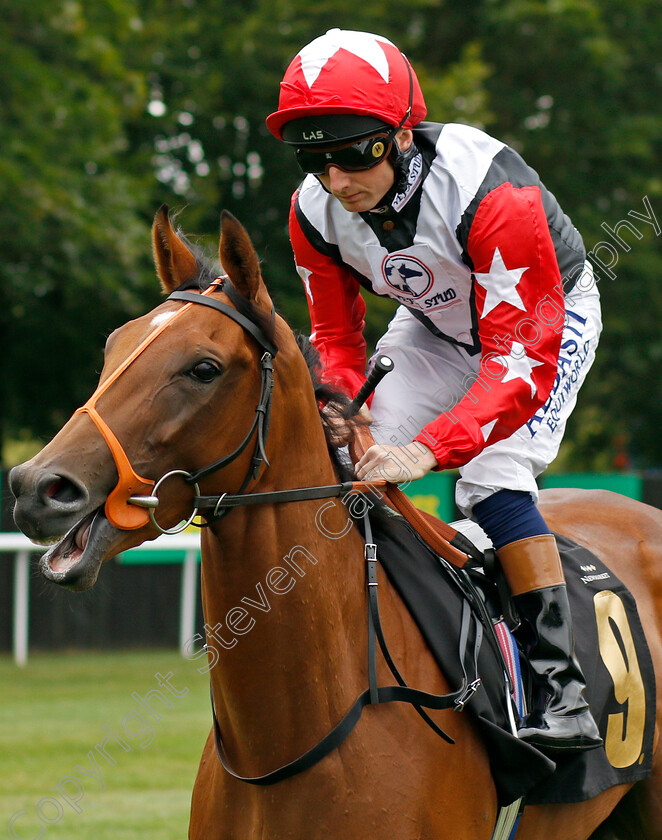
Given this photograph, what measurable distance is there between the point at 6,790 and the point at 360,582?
479 centimetres

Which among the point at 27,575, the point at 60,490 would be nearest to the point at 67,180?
the point at 27,575

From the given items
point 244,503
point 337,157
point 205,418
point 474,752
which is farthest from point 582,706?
point 337,157

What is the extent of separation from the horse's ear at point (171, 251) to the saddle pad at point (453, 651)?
2.86 feet

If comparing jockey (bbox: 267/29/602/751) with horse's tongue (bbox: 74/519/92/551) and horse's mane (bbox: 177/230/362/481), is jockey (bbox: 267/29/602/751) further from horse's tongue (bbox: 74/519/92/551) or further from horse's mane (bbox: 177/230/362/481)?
horse's tongue (bbox: 74/519/92/551)

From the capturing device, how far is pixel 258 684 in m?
2.71

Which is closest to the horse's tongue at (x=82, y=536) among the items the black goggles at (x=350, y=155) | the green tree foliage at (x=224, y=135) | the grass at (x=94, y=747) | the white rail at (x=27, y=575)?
the black goggles at (x=350, y=155)

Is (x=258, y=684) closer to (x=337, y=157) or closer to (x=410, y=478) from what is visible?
(x=410, y=478)

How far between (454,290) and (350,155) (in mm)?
623

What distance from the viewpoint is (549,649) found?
10.5 feet

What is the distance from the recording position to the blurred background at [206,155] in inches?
503

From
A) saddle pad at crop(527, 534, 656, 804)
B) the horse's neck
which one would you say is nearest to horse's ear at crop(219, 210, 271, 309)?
the horse's neck

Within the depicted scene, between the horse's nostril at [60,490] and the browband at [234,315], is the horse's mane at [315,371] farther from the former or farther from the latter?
the horse's nostril at [60,490]

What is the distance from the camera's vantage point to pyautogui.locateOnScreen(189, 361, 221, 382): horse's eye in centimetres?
249

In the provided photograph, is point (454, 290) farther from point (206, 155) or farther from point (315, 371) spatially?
point (206, 155)
